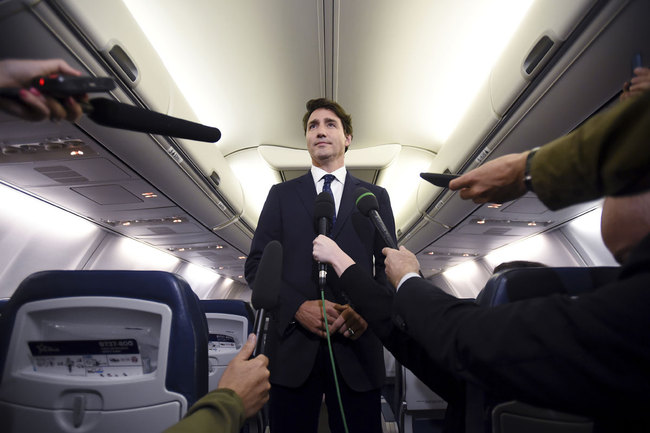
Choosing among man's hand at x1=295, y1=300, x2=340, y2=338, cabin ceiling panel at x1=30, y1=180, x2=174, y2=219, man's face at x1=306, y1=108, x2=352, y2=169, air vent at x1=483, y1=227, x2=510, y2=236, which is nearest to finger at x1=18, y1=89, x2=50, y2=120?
man's hand at x1=295, y1=300, x2=340, y2=338

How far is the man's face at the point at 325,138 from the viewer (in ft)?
6.44

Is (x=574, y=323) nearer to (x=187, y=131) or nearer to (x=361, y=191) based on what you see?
(x=187, y=131)

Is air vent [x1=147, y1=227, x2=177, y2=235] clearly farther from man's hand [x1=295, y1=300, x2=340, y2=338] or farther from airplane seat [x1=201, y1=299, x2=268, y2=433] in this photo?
man's hand [x1=295, y1=300, x2=340, y2=338]

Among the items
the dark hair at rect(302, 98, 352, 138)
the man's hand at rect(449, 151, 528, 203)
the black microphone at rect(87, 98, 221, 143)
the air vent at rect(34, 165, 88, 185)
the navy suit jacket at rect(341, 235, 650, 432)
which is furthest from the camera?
the air vent at rect(34, 165, 88, 185)

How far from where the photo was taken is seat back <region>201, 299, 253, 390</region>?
10.1 ft

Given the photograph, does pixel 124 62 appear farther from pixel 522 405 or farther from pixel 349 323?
pixel 522 405

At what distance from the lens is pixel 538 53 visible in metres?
2.24

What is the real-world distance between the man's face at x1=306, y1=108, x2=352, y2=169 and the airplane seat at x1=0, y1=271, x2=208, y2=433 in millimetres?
1064

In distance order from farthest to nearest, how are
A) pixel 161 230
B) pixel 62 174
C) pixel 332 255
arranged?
1. pixel 161 230
2. pixel 62 174
3. pixel 332 255

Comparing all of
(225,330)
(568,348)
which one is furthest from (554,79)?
(225,330)

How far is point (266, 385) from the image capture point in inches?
40.4

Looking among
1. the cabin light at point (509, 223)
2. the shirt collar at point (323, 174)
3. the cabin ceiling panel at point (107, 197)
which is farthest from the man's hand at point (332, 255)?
the cabin light at point (509, 223)

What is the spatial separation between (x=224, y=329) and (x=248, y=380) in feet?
8.22

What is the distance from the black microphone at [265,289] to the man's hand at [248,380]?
2.6 inches
